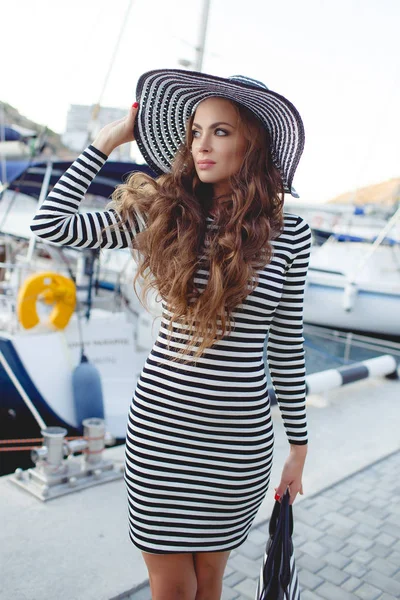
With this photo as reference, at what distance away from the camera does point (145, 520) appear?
5.08 ft

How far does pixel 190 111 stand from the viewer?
1832 millimetres

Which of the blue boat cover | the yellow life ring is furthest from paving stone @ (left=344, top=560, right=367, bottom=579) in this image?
the blue boat cover

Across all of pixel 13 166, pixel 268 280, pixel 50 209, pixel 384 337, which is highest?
pixel 13 166

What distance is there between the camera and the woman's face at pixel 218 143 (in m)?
1.62

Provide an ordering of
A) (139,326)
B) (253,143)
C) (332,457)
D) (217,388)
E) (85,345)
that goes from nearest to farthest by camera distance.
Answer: (217,388) < (253,143) < (332,457) < (85,345) < (139,326)

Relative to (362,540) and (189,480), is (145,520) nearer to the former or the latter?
(189,480)

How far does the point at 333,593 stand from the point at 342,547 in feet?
1.43

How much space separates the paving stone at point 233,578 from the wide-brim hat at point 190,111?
1.76 meters

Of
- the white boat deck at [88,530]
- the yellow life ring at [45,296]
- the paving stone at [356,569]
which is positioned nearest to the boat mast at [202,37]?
the yellow life ring at [45,296]

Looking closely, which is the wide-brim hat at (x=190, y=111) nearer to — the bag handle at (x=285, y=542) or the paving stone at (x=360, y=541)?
the bag handle at (x=285, y=542)

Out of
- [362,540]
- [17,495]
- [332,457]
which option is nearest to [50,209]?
[17,495]

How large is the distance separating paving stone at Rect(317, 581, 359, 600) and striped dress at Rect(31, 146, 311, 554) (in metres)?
1.22

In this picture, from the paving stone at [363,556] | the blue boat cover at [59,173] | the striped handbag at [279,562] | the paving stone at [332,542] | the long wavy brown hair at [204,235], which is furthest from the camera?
the blue boat cover at [59,173]

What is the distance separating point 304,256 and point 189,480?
0.68 metres
